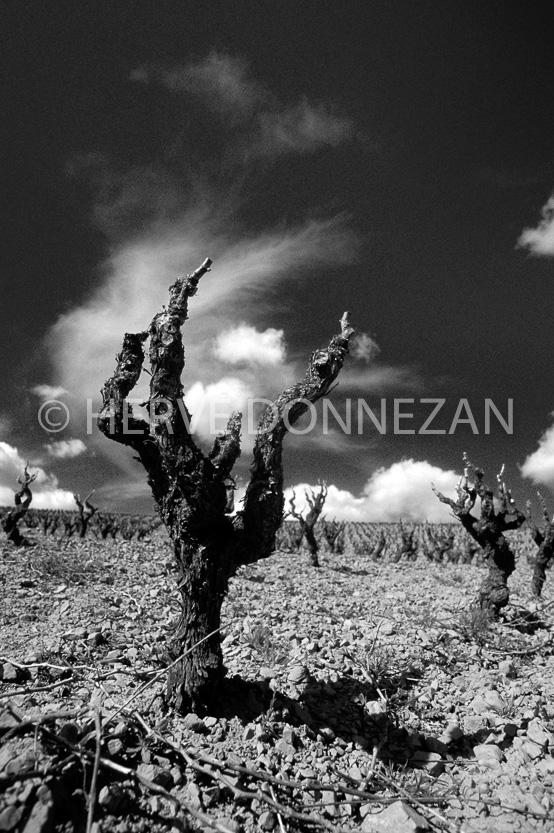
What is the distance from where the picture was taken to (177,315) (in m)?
4.62

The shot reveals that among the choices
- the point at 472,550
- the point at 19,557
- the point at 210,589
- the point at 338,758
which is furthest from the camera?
the point at 472,550

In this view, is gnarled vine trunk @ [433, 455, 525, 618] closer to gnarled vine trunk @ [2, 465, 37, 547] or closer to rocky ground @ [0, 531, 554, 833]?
rocky ground @ [0, 531, 554, 833]

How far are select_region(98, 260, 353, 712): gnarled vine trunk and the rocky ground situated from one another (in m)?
0.48

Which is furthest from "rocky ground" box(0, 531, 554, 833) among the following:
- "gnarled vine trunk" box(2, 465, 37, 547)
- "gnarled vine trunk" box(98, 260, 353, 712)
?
"gnarled vine trunk" box(2, 465, 37, 547)

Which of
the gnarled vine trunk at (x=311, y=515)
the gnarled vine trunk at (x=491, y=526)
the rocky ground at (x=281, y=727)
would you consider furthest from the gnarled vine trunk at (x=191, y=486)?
the gnarled vine trunk at (x=311, y=515)

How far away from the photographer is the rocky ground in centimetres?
282

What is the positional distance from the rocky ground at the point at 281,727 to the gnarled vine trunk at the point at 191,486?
1.58 feet

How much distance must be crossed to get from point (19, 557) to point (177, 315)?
1343cm

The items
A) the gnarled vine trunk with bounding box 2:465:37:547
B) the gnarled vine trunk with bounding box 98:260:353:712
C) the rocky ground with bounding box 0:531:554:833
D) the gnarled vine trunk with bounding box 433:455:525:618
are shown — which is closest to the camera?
the rocky ground with bounding box 0:531:554:833

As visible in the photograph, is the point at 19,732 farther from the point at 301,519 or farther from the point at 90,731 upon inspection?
the point at 301,519

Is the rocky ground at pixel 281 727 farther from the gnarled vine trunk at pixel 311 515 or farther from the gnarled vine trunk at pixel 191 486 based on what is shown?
the gnarled vine trunk at pixel 311 515

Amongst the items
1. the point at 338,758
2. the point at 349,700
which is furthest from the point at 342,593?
the point at 338,758

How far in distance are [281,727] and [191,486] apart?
7.77 ft

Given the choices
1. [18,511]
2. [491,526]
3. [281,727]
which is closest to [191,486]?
[281,727]
